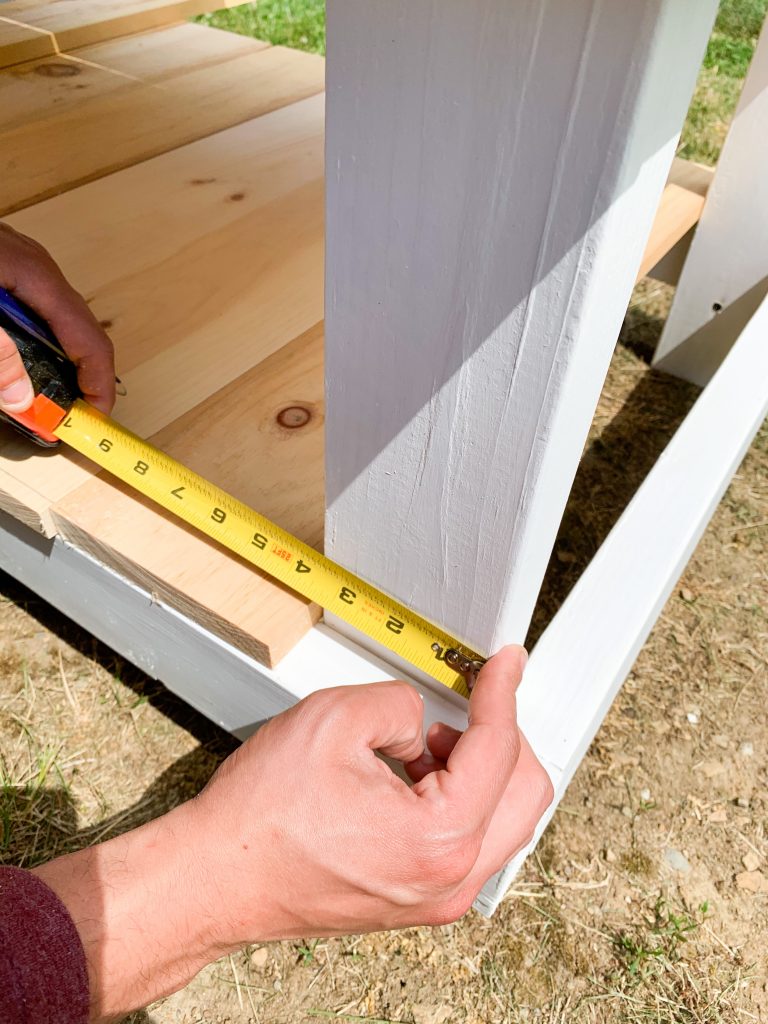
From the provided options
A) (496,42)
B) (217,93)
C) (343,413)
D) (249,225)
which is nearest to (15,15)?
(217,93)

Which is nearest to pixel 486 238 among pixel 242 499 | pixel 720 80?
pixel 242 499

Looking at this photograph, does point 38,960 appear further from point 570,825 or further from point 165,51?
point 165,51

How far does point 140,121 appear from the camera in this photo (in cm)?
172

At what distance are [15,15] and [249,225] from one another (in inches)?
48.2

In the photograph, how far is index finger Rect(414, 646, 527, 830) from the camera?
28.3 inches

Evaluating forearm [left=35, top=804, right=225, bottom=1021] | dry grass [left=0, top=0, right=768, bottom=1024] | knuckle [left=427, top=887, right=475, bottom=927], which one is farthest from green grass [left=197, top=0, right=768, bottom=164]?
forearm [left=35, top=804, right=225, bottom=1021]

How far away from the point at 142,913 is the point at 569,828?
82 centimetres

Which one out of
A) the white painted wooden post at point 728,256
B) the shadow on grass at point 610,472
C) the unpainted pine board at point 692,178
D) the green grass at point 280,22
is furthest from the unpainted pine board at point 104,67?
the green grass at point 280,22

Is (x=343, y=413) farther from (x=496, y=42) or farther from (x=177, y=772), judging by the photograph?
(x=177, y=772)

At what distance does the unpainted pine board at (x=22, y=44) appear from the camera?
1.89 meters

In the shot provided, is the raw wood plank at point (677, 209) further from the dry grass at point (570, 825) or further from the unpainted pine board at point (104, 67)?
the unpainted pine board at point (104, 67)

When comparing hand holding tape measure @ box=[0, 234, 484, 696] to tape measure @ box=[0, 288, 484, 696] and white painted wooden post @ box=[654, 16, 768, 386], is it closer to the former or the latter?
tape measure @ box=[0, 288, 484, 696]

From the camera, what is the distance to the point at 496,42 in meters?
0.44

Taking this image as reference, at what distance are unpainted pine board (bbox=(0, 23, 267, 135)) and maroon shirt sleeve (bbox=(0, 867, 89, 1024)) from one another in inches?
61.7
